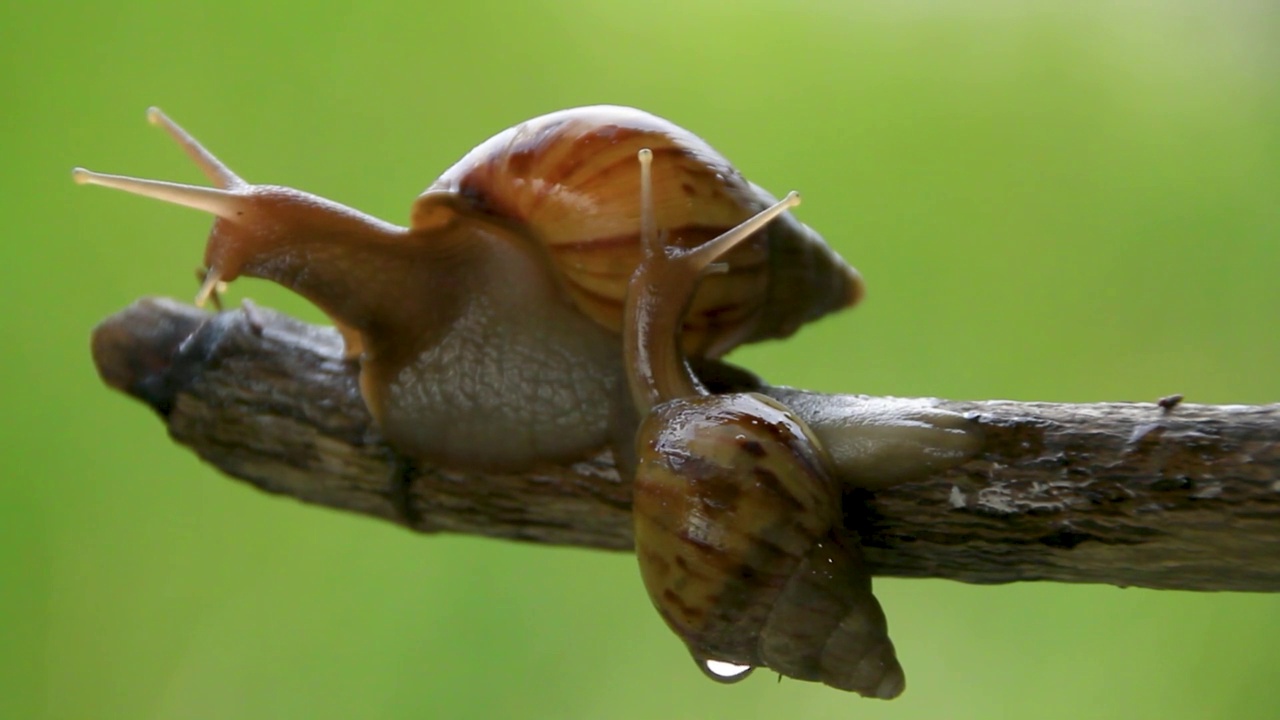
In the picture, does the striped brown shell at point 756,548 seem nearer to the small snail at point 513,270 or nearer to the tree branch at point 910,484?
the tree branch at point 910,484

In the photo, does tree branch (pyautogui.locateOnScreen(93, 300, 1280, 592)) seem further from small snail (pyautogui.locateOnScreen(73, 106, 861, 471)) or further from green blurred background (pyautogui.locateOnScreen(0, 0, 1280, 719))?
green blurred background (pyautogui.locateOnScreen(0, 0, 1280, 719))

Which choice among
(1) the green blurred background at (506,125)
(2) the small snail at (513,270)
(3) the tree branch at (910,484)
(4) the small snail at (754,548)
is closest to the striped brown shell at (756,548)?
(4) the small snail at (754,548)

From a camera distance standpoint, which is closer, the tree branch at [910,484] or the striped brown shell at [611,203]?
the tree branch at [910,484]

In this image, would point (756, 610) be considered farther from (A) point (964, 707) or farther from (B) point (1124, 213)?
(B) point (1124, 213)

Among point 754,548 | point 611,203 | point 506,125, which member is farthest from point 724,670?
point 506,125

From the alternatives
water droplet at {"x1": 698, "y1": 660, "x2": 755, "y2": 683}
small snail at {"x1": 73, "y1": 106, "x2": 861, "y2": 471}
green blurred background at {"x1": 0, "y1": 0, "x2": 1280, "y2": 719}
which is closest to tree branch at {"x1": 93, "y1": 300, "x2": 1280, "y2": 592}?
small snail at {"x1": 73, "y1": 106, "x2": 861, "y2": 471}
